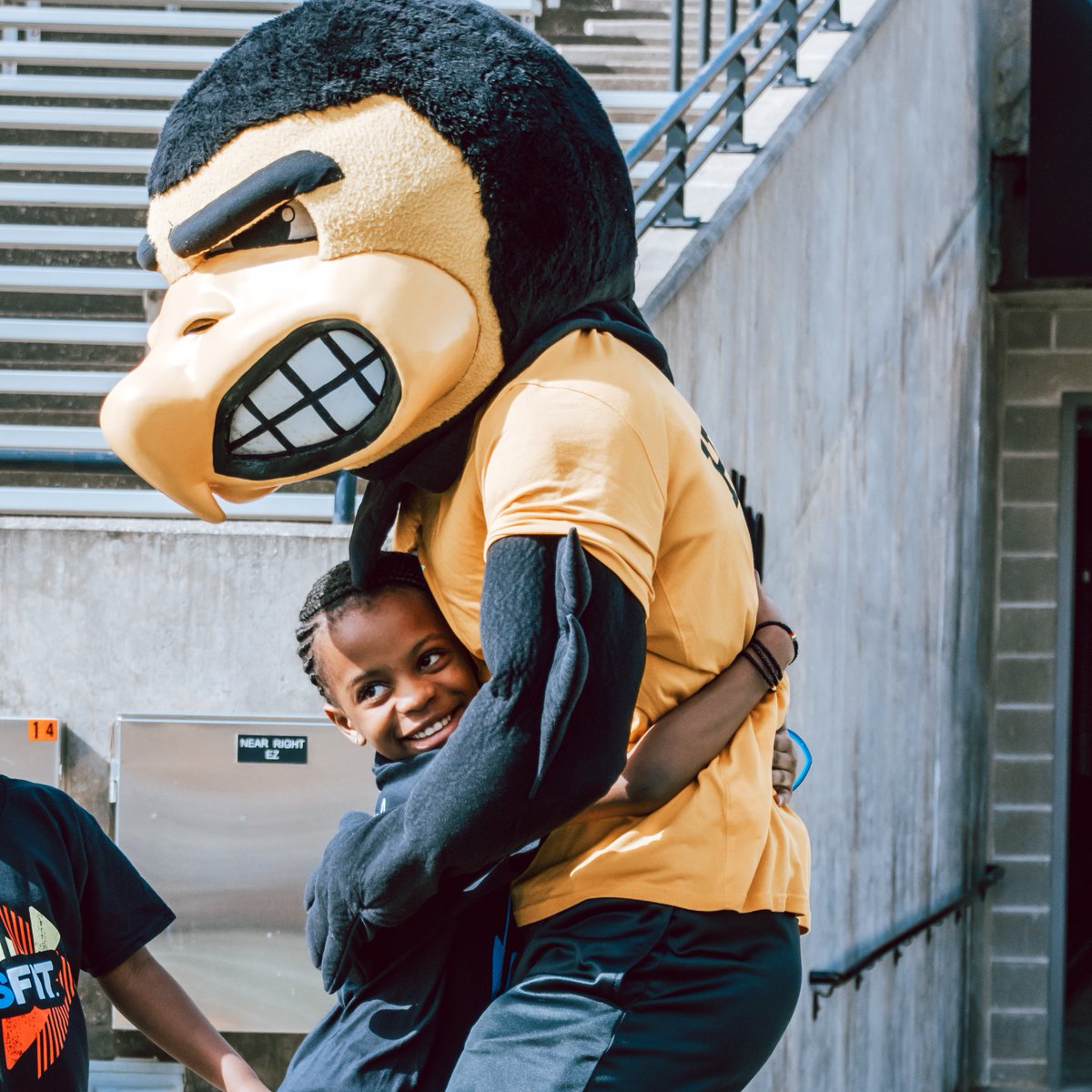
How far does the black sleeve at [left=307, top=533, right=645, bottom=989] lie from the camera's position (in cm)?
168

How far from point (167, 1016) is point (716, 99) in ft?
9.97

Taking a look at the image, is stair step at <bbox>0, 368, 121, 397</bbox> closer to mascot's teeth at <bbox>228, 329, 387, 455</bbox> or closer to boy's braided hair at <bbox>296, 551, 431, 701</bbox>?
boy's braided hair at <bbox>296, 551, 431, 701</bbox>

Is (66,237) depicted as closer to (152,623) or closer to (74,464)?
(74,464)

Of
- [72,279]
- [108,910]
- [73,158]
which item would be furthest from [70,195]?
[108,910]

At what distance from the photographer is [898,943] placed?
5480 millimetres

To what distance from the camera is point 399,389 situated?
1836 millimetres

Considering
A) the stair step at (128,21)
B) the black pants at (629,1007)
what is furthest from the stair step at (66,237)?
the black pants at (629,1007)

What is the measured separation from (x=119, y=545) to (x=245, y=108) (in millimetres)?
2640

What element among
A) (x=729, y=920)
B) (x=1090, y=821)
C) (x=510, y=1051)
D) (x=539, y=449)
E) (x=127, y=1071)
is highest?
(x=539, y=449)

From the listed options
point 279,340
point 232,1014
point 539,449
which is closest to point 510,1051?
point 539,449

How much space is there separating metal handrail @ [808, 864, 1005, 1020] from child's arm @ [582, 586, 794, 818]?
2.72m

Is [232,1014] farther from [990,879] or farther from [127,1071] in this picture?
[990,879]

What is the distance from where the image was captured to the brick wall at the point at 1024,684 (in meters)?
7.18

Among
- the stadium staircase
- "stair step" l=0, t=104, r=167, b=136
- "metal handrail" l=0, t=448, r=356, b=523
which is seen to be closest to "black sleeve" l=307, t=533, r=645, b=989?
"metal handrail" l=0, t=448, r=356, b=523
